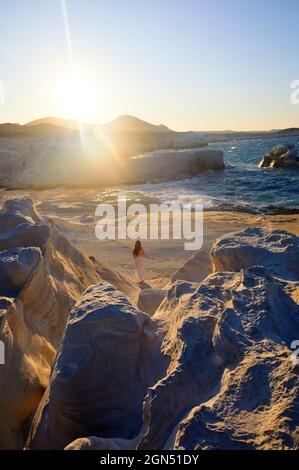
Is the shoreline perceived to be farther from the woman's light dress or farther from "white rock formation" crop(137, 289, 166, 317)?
"white rock formation" crop(137, 289, 166, 317)

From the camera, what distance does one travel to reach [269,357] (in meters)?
2.53

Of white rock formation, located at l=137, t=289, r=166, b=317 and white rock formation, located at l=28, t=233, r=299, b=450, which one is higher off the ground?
white rock formation, located at l=28, t=233, r=299, b=450

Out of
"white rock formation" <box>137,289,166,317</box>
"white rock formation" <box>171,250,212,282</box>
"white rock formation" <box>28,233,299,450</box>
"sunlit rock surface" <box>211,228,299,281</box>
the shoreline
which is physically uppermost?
"sunlit rock surface" <box>211,228,299,281</box>

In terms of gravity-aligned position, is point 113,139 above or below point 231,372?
above

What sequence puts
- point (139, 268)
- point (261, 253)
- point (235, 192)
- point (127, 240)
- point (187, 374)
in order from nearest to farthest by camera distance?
point (187, 374) < point (261, 253) < point (139, 268) < point (127, 240) < point (235, 192)

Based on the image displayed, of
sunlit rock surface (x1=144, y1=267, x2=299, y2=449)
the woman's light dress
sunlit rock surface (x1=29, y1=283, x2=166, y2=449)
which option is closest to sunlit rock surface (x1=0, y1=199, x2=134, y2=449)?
sunlit rock surface (x1=29, y1=283, x2=166, y2=449)

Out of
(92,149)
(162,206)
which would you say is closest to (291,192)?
(162,206)

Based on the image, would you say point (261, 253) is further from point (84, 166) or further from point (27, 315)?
point (84, 166)

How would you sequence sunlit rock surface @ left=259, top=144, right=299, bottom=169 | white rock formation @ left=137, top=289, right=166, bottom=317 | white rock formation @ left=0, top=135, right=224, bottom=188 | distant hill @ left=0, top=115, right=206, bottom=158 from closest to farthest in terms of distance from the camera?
1. white rock formation @ left=137, top=289, right=166, bottom=317
2. white rock formation @ left=0, top=135, right=224, bottom=188
3. sunlit rock surface @ left=259, top=144, right=299, bottom=169
4. distant hill @ left=0, top=115, right=206, bottom=158

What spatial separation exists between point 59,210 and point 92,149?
20.9 metres

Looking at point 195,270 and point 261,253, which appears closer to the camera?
point 261,253

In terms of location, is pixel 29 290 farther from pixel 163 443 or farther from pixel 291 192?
pixel 291 192

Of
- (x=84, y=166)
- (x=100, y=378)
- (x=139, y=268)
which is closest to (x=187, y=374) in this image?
(x=100, y=378)

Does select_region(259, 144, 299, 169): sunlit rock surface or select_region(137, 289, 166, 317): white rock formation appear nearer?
select_region(137, 289, 166, 317): white rock formation
